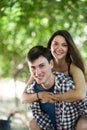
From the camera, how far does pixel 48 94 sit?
221 cm

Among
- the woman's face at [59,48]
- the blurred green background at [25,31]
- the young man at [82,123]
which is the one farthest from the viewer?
the blurred green background at [25,31]

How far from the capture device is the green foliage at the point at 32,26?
3.73m

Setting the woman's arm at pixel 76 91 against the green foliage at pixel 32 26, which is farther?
the green foliage at pixel 32 26

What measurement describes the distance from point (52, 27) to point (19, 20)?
0.34 m

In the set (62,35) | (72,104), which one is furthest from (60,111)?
(62,35)

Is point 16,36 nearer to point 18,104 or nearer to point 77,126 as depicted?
point 18,104

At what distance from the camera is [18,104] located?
4227 millimetres

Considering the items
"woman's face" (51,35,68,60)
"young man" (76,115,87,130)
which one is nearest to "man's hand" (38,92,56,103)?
"young man" (76,115,87,130)

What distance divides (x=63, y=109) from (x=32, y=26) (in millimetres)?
1855

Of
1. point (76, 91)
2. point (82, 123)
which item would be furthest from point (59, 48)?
point (82, 123)

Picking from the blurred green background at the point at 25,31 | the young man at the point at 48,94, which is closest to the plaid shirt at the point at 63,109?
the young man at the point at 48,94

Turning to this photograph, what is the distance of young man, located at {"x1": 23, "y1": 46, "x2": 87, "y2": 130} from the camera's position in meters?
2.15

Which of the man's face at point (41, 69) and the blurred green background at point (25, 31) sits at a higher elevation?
the blurred green background at point (25, 31)

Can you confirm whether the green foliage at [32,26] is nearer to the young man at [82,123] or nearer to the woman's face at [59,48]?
the woman's face at [59,48]
